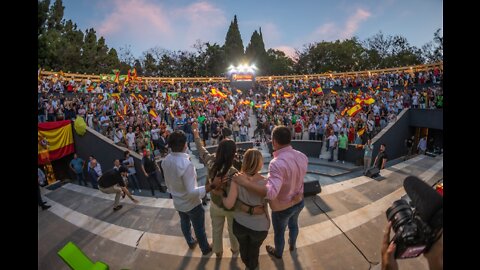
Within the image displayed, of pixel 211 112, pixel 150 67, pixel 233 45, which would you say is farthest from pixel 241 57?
pixel 211 112

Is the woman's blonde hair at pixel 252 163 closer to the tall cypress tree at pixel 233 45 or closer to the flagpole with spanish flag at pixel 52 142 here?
the flagpole with spanish flag at pixel 52 142

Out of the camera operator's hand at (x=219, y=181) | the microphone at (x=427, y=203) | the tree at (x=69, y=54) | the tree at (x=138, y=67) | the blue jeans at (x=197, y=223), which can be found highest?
the tree at (x=138, y=67)

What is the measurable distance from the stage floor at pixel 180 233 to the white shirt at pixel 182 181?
1058mm

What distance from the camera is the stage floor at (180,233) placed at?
3.82m

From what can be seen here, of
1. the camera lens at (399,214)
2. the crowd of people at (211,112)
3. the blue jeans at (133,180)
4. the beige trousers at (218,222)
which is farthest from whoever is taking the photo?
the crowd of people at (211,112)

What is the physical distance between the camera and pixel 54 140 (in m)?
10.7

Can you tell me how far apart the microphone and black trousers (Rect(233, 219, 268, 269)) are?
6.30 ft

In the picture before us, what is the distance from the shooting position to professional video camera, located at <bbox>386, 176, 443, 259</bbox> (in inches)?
57.2

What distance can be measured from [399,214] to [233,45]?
173ft

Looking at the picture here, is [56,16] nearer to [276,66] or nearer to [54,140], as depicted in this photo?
[54,140]

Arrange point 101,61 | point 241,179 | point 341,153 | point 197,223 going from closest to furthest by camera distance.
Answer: point 241,179
point 197,223
point 341,153
point 101,61

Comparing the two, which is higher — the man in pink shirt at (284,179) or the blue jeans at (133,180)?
the man in pink shirt at (284,179)

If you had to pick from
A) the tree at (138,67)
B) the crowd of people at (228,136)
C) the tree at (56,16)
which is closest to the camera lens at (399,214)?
the crowd of people at (228,136)
